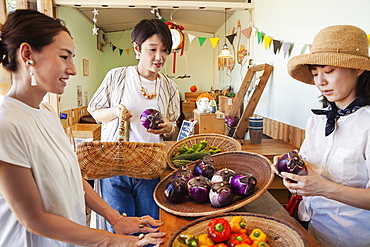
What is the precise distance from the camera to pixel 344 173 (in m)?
1.09

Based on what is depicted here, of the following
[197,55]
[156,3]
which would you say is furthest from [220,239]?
[197,55]

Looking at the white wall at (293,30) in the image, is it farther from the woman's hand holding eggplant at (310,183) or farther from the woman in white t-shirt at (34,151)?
the woman in white t-shirt at (34,151)

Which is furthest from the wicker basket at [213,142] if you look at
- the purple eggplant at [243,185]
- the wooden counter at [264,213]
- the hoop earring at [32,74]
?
the hoop earring at [32,74]

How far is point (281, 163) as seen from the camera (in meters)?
1.05

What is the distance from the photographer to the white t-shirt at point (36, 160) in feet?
2.59

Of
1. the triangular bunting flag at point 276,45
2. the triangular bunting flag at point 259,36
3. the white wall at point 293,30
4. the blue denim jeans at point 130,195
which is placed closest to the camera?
the blue denim jeans at point 130,195

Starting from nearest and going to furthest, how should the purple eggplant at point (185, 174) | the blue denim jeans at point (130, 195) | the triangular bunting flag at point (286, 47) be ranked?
1. the purple eggplant at point (185, 174)
2. the blue denim jeans at point (130, 195)
3. the triangular bunting flag at point (286, 47)

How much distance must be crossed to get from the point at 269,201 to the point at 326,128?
412 millimetres

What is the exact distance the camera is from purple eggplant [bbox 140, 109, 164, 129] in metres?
1.55

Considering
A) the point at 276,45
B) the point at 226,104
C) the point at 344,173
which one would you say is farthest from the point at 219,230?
the point at 226,104

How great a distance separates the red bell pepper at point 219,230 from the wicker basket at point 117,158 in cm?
51

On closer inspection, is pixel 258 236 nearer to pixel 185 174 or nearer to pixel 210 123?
pixel 185 174

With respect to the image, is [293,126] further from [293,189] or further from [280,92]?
[293,189]

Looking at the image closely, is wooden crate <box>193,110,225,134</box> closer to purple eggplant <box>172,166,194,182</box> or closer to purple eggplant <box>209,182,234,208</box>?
purple eggplant <box>172,166,194,182</box>
